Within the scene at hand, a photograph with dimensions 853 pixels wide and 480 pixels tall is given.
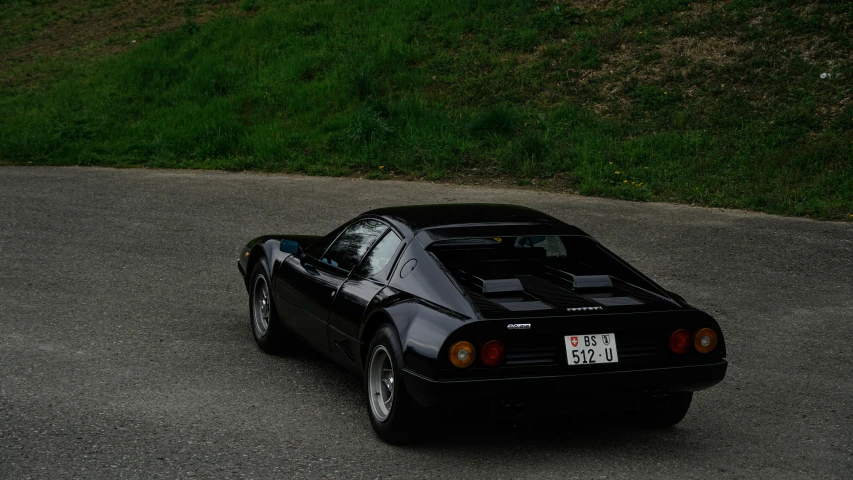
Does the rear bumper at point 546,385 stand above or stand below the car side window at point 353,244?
below

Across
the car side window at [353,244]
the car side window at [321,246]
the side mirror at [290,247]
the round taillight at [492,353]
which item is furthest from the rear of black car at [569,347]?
the side mirror at [290,247]

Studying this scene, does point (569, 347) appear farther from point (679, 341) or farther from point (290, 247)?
point (290, 247)

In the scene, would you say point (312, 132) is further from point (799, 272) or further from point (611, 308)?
point (611, 308)

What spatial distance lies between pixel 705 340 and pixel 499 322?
1.16m

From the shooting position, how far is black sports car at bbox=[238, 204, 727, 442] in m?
4.74

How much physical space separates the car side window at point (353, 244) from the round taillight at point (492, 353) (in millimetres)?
1476

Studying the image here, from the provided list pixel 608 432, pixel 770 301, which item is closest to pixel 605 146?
pixel 770 301

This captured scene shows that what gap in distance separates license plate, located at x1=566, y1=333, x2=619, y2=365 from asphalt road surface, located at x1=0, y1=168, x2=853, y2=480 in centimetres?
54

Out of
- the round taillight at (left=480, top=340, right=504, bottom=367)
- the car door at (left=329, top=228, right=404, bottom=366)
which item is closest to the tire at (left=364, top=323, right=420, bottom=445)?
the car door at (left=329, top=228, right=404, bottom=366)

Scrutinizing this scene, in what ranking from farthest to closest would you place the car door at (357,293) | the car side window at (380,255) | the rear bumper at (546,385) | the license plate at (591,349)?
1. the car side window at (380,255)
2. the car door at (357,293)
3. the license plate at (591,349)
4. the rear bumper at (546,385)

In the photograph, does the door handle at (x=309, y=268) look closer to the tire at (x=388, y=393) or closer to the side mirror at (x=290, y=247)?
the side mirror at (x=290, y=247)

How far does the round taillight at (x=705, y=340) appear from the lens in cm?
505

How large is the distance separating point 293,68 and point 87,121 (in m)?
3.96

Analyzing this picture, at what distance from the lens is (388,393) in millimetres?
5250
